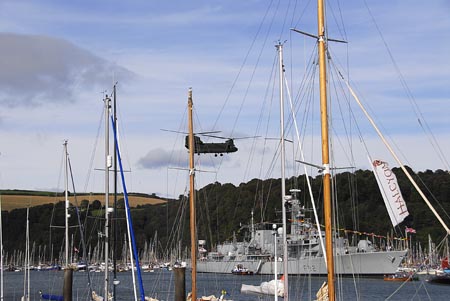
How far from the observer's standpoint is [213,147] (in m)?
43.6

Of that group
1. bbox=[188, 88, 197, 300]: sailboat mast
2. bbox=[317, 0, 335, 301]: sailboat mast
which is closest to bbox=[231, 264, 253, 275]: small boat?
bbox=[188, 88, 197, 300]: sailboat mast

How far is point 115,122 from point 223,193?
4215 inches

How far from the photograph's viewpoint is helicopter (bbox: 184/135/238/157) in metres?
40.5

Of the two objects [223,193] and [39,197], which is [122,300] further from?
[39,197]

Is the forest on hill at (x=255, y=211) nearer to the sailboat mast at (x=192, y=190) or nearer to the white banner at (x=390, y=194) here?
the sailboat mast at (x=192, y=190)

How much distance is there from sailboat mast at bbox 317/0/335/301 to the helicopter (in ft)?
54.5

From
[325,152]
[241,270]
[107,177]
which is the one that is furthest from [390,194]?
[241,270]

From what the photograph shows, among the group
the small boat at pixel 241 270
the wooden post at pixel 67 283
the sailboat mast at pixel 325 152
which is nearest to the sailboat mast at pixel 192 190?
the wooden post at pixel 67 283

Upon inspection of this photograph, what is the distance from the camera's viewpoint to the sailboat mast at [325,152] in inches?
878

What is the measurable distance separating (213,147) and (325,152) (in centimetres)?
2085

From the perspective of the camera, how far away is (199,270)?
164125mm

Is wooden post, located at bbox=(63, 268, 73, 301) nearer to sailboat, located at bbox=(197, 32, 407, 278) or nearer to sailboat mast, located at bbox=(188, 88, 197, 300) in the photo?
sailboat mast, located at bbox=(188, 88, 197, 300)

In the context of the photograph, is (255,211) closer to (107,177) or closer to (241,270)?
(241,270)

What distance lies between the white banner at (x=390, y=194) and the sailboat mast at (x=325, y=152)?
802 centimetres
